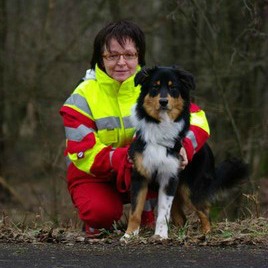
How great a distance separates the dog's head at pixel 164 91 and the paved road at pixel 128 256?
1.05 m

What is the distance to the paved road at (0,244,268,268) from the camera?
4.89 meters

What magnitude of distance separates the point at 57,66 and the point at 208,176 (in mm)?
7632

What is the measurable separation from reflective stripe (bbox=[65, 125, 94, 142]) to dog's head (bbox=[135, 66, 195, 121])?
63 cm

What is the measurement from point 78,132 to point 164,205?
39.5 inches

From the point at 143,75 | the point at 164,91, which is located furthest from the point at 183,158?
the point at 143,75

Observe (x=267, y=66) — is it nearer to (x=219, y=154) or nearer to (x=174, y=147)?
(x=219, y=154)

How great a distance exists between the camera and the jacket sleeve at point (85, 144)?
246 inches

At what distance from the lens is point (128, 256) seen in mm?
5125

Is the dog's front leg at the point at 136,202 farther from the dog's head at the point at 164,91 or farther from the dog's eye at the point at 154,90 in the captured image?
the dog's eye at the point at 154,90

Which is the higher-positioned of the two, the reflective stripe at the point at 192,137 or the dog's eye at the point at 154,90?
the dog's eye at the point at 154,90

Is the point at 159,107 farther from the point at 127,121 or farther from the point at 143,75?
the point at 127,121

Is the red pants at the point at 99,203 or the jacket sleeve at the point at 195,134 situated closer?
the jacket sleeve at the point at 195,134

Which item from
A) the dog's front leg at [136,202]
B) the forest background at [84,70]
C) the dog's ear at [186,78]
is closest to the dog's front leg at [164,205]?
the dog's front leg at [136,202]

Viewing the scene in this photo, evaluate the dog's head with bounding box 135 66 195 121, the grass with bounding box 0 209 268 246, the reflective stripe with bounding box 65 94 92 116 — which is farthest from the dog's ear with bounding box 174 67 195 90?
the grass with bounding box 0 209 268 246
